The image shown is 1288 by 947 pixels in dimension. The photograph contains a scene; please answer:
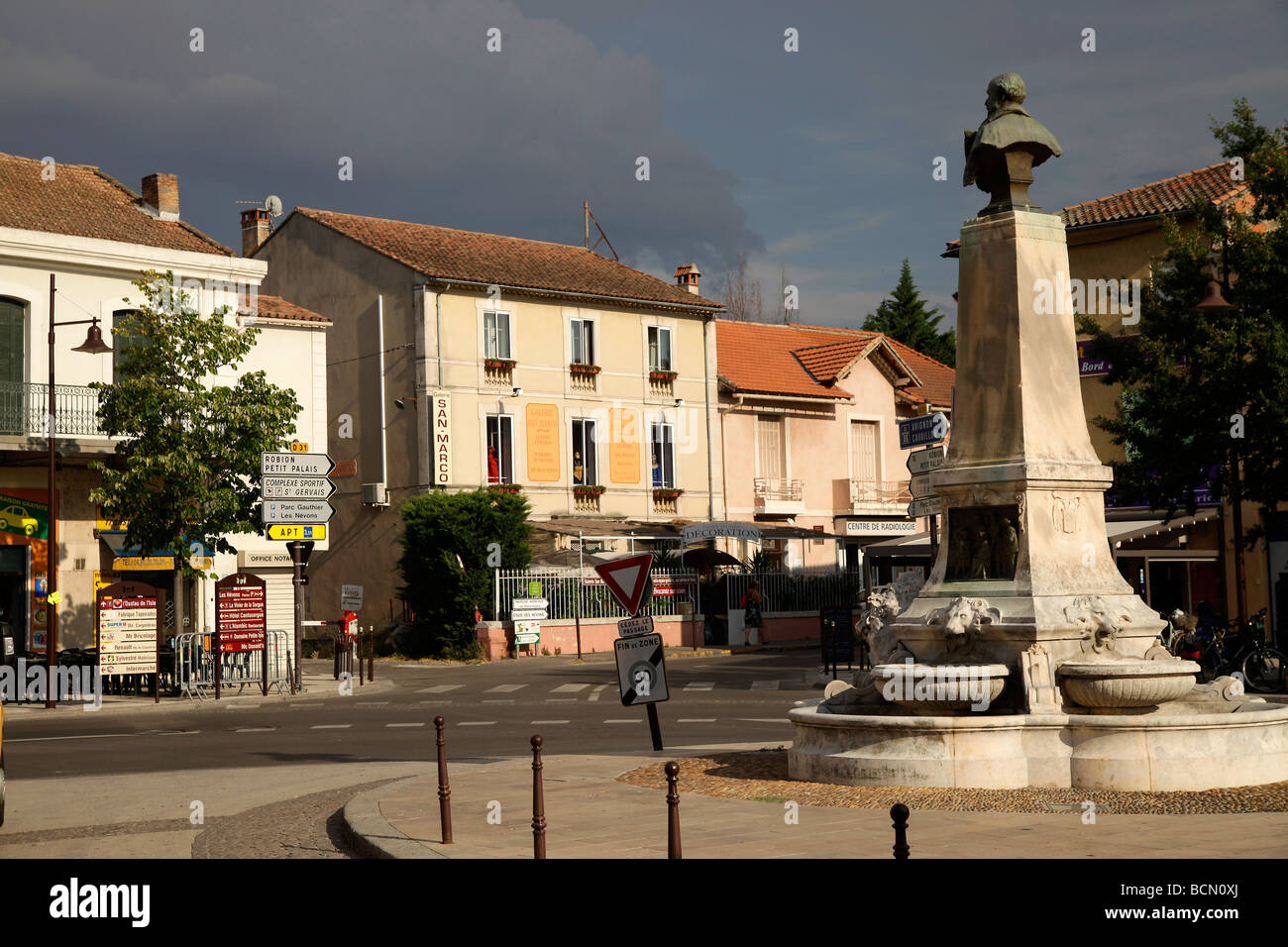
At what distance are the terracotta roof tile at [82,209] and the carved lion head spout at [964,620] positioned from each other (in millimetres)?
23813

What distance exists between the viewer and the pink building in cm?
4597

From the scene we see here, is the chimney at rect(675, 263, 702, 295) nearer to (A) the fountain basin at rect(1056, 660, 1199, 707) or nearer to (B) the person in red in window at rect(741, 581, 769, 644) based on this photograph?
(B) the person in red in window at rect(741, 581, 769, 644)

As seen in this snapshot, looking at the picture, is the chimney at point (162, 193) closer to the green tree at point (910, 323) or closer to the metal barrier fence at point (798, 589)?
the metal barrier fence at point (798, 589)

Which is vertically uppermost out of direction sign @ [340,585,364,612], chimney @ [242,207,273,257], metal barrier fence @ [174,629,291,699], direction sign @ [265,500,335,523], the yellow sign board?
chimney @ [242,207,273,257]

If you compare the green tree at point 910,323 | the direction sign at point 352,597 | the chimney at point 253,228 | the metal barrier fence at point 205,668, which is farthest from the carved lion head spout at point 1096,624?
the green tree at point 910,323

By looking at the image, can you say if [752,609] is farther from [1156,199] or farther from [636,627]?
[636,627]

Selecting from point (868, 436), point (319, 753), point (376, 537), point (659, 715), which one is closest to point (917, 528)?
point (868, 436)

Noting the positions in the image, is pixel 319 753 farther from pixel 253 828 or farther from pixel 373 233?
pixel 373 233

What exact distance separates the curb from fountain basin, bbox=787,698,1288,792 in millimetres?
3673

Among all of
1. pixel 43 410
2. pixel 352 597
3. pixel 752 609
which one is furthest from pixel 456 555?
pixel 43 410

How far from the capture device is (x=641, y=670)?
13.3m

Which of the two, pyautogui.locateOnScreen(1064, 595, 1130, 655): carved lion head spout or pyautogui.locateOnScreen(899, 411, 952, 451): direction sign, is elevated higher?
pyautogui.locateOnScreen(899, 411, 952, 451): direction sign

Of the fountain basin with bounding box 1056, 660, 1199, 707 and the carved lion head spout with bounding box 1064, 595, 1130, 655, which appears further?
the carved lion head spout with bounding box 1064, 595, 1130, 655

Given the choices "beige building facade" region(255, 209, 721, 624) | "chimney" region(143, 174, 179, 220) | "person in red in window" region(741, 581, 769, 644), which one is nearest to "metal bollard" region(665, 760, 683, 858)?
"chimney" region(143, 174, 179, 220)
